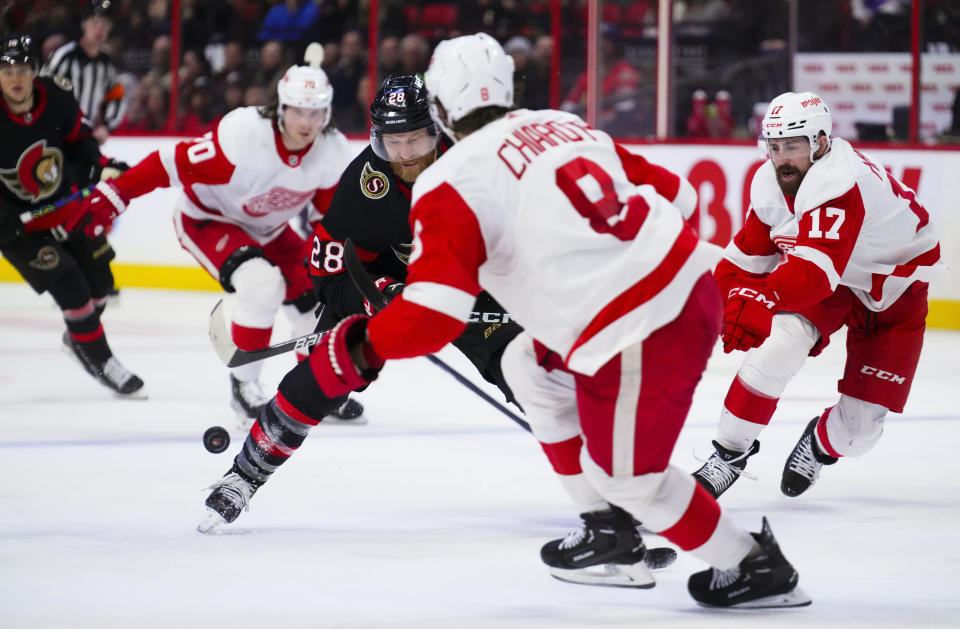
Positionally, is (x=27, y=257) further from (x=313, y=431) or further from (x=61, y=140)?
(x=313, y=431)

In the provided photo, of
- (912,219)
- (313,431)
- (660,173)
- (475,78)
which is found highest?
(475,78)

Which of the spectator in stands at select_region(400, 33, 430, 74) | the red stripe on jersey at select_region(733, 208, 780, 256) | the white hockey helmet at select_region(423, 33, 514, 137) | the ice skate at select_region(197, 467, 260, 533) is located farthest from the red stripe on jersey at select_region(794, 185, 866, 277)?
the spectator in stands at select_region(400, 33, 430, 74)

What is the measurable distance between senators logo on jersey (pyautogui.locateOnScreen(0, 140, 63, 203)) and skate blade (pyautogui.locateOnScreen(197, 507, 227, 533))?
2.25 metres

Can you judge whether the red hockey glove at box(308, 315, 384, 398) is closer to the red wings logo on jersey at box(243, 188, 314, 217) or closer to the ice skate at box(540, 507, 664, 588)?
the ice skate at box(540, 507, 664, 588)

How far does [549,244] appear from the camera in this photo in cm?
239

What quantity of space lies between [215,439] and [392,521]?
45cm

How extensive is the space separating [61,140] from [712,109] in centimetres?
386

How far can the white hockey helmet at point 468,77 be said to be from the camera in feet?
8.11

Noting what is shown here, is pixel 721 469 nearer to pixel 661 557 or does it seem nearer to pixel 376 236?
pixel 661 557

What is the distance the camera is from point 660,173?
108 inches

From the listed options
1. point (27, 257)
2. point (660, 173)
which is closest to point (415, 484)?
point (660, 173)

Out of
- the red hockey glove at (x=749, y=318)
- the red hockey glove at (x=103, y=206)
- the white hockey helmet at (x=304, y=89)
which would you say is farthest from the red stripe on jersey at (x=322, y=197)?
the red hockey glove at (x=749, y=318)

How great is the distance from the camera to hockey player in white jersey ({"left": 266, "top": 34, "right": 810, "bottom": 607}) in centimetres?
237

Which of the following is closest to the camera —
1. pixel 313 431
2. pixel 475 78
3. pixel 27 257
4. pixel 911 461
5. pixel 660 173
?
pixel 475 78
